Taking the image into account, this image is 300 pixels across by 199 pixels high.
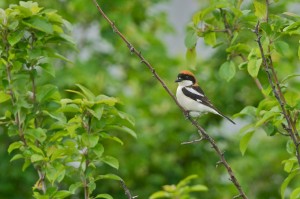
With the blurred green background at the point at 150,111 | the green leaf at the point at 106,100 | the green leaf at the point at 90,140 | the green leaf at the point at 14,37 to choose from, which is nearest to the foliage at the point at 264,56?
the green leaf at the point at 106,100

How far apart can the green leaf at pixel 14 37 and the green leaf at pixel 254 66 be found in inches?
52.6

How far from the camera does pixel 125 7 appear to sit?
1031 cm

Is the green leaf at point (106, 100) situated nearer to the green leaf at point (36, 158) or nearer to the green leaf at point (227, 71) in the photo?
the green leaf at point (36, 158)

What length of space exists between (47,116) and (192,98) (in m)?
1.92

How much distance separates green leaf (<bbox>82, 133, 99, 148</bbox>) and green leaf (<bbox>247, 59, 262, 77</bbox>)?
909 mm

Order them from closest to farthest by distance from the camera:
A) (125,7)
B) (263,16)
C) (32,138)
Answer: (263,16) < (32,138) < (125,7)

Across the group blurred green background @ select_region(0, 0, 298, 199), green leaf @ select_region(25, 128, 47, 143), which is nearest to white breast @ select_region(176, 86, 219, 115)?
green leaf @ select_region(25, 128, 47, 143)

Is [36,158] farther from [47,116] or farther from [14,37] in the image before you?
[14,37]

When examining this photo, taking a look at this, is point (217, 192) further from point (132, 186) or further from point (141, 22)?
point (141, 22)

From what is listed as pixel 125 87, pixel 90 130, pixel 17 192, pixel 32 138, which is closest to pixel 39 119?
pixel 32 138

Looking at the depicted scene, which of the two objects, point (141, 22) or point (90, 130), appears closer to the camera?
point (90, 130)

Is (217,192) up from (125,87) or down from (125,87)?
down

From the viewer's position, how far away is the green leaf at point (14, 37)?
436 cm

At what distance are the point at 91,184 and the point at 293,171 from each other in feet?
3.71
